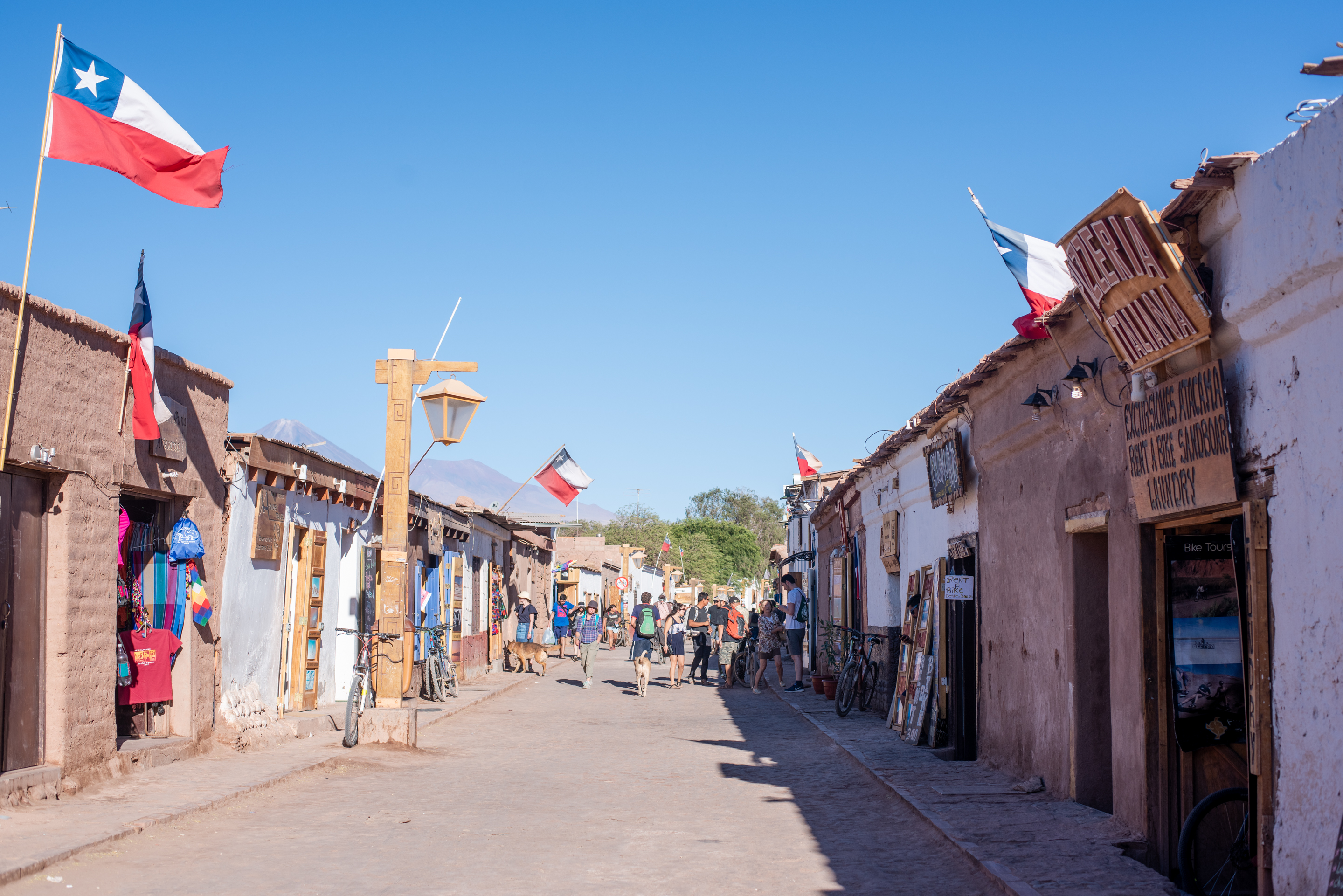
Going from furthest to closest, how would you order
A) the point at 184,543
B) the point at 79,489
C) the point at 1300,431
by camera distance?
the point at 184,543
the point at 79,489
the point at 1300,431

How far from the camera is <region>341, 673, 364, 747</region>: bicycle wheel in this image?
12492 millimetres

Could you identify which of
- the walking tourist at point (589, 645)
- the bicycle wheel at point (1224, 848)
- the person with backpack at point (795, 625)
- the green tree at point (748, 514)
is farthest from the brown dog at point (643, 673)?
the green tree at point (748, 514)

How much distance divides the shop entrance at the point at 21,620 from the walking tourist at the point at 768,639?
46.2 ft

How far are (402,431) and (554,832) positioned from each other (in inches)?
261

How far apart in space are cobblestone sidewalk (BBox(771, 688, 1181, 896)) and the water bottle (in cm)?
679

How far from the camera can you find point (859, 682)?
1683cm

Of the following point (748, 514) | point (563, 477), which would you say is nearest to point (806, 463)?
point (563, 477)

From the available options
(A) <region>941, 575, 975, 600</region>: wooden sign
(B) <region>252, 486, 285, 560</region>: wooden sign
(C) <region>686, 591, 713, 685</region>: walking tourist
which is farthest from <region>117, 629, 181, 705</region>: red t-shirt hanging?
(C) <region>686, 591, 713, 685</region>: walking tourist

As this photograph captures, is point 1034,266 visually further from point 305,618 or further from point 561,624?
point 561,624

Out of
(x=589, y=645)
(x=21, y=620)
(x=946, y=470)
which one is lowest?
(x=589, y=645)

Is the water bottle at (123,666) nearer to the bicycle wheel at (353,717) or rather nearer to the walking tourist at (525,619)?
the bicycle wheel at (353,717)

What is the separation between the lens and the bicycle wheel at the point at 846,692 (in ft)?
54.4

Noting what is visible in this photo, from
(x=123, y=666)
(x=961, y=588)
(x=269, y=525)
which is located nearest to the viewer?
(x=123, y=666)

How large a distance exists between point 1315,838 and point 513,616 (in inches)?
1017
